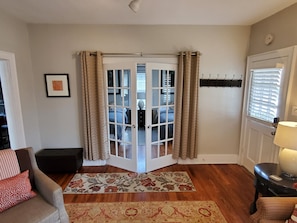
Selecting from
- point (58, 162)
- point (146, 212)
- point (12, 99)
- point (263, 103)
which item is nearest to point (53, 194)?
point (146, 212)

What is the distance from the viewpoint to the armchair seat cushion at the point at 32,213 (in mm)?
1480

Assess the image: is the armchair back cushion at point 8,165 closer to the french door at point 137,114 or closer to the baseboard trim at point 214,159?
the french door at point 137,114

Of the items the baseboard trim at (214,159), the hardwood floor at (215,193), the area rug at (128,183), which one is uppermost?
the baseboard trim at (214,159)

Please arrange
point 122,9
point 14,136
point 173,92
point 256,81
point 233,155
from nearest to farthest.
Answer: point 122,9 → point 14,136 → point 256,81 → point 173,92 → point 233,155

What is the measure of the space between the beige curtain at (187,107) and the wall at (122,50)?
0.20m

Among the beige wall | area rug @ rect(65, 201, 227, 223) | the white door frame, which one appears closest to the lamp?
area rug @ rect(65, 201, 227, 223)

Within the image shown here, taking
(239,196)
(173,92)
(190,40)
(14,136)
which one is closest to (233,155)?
(239,196)

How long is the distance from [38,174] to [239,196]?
2.57 metres

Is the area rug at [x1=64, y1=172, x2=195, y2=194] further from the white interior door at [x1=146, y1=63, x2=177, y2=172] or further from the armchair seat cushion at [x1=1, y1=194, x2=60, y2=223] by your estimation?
the armchair seat cushion at [x1=1, y1=194, x2=60, y2=223]

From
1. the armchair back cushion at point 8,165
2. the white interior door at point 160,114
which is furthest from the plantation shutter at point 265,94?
the armchair back cushion at point 8,165

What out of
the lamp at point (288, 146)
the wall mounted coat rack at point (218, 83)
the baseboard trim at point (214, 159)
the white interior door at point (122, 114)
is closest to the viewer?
the lamp at point (288, 146)

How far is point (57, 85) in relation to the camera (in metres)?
3.18

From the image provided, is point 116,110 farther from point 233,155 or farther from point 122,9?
point 233,155

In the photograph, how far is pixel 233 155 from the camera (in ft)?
11.6
